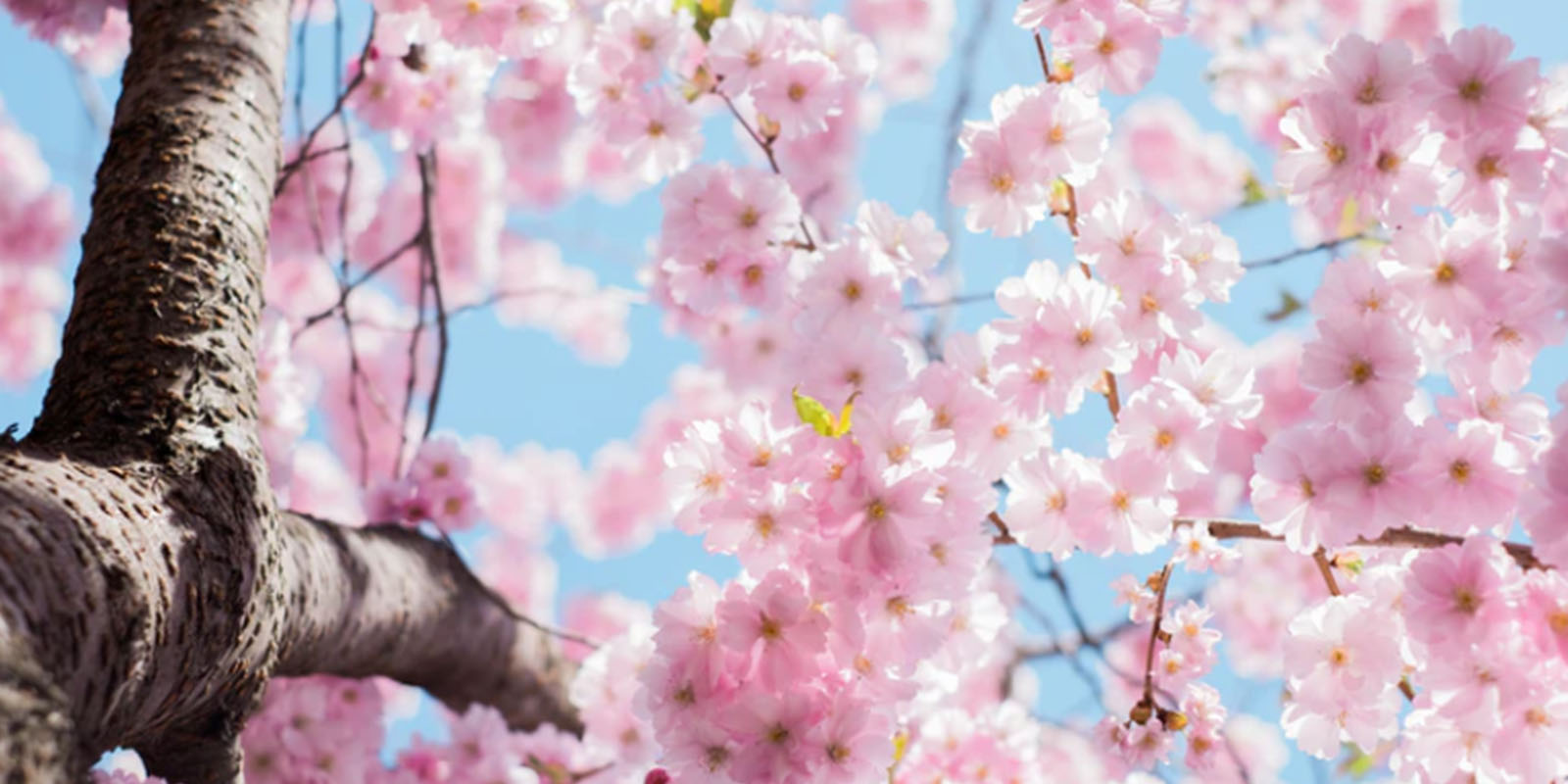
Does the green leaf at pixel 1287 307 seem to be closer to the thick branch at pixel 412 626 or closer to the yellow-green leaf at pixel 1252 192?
the yellow-green leaf at pixel 1252 192

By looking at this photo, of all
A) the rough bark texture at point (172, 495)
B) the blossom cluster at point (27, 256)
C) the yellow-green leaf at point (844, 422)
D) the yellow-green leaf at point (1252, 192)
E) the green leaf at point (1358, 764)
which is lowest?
the green leaf at point (1358, 764)

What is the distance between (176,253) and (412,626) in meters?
0.80

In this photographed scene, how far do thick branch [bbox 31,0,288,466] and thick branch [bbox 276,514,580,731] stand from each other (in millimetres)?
229

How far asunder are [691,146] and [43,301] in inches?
134

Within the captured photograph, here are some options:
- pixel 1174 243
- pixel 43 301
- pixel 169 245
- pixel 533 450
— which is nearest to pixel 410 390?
pixel 169 245

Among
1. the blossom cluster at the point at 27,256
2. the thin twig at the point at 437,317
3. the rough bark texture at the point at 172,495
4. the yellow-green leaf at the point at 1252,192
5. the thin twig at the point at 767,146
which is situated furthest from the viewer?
the blossom cluster at the point at 27,256

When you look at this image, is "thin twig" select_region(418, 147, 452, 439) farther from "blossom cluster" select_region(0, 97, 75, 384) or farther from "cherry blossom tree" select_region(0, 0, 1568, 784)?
"blossom cluster" select_region(0, 97, 75, 384)

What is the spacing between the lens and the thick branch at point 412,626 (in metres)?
1.52

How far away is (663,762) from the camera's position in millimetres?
1413

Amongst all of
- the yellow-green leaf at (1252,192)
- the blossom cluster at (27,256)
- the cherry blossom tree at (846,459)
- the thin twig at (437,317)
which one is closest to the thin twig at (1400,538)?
the cherry blossom tree at (846,459)

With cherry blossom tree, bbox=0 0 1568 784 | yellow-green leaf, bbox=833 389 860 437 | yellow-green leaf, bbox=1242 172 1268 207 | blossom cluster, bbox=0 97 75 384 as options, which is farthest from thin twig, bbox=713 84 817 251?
blossom cluster, bbox=0 97 75 384

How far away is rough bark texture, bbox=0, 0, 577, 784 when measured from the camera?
2.98ft

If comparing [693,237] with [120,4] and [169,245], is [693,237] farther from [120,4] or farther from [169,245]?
[120,4]

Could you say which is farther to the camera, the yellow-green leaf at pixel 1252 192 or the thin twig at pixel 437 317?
the yellow-green leaf at pixel 1252 192
